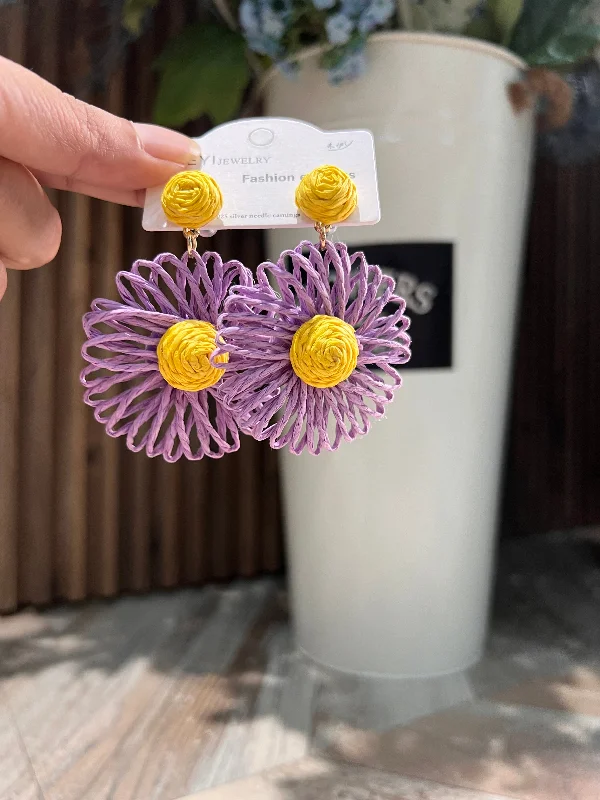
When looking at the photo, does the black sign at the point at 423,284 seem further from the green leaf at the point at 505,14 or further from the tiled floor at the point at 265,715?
the tiled floor at the point at 265,715

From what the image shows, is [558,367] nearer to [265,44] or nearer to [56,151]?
[265,44]

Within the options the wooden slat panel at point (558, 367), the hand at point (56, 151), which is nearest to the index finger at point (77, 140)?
the hand at point (56, 151)

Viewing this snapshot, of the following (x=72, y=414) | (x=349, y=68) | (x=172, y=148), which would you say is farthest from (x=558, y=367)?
(x=172, y=148)

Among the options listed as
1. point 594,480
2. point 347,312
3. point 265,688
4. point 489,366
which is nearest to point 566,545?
point 594,480

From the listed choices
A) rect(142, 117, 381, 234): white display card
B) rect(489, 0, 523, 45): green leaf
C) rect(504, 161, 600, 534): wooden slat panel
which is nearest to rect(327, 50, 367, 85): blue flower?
rect(489, 0, 523, 45): green leaf

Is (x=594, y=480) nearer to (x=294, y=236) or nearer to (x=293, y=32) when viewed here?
(x=294, y=236)

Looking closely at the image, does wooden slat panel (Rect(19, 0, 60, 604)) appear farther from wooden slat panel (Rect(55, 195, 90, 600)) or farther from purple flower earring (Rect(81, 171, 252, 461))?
purple flower earring (Rect(81, 171, 252, 461))
